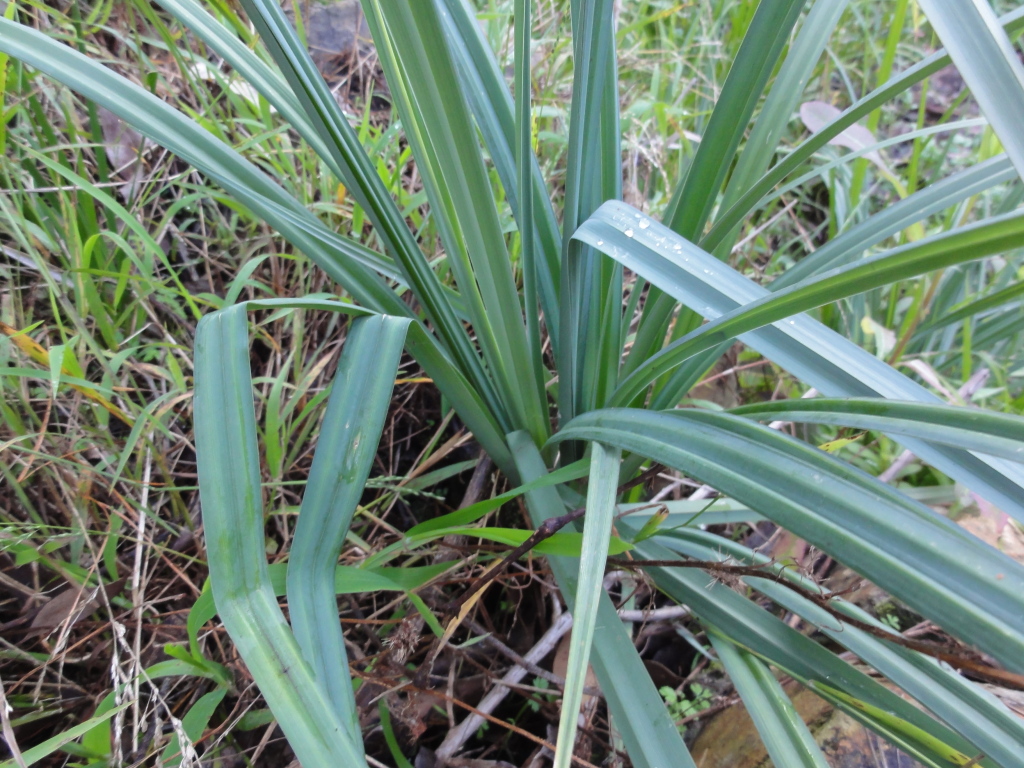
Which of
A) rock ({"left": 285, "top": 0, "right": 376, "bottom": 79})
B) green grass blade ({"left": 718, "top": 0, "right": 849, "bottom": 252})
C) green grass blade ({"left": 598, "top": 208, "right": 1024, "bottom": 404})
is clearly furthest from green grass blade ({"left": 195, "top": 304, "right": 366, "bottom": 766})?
rock ({"left": 285, "top": 0, "right": 376, "bottom": 79})

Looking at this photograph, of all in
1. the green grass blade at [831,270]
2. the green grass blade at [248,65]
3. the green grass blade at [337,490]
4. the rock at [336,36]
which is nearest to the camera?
the green grass blade at [831,270]

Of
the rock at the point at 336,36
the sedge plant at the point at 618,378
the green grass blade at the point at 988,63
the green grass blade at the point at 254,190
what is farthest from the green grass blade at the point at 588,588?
the rock at the point at 336,36

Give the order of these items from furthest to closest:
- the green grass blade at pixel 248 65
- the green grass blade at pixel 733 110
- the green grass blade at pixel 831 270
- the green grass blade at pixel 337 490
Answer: the green grass blade at pixel 248 65
the green grass blade at pixel 733 110
the green grass blade at pixel 337 490
the green grass blade at pixel 831 270

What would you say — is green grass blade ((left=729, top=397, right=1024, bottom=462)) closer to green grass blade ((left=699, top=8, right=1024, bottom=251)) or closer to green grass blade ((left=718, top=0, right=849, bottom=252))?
green grass blade ((left=699, top=8, right=1024, bottom=251))

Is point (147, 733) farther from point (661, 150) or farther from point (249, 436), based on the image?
point (661, 150)

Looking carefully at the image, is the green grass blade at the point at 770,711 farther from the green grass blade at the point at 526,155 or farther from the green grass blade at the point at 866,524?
the green grass blade at the point at 526,155

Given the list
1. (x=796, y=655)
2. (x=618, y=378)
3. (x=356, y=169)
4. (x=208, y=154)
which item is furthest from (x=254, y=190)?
(x=796, y=655)
